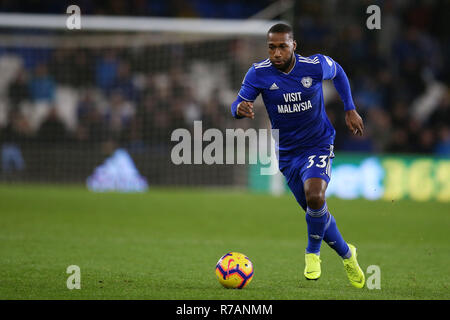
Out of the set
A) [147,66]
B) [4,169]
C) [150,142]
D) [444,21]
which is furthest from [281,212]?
[444,21]

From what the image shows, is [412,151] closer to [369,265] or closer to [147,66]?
[147,66]

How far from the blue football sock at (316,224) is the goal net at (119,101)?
9776mm

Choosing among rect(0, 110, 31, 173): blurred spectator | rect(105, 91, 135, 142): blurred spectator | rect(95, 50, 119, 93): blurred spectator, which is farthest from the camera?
rect(95, 50, 119, 93): blurred spectator

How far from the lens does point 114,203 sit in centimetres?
1401

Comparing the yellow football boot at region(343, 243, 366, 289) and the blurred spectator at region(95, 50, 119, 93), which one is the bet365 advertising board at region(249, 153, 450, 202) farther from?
the yellow football boot at region(343, 243, 366, 289)

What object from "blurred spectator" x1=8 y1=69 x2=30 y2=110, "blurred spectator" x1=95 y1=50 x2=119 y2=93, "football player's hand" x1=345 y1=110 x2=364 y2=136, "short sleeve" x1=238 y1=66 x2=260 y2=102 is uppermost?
"blurred spectator" x1=95 y1=50 x2=119 y2=93

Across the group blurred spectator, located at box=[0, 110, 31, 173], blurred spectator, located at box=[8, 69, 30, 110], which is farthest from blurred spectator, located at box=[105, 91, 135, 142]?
blurred spectator, located at box=[8, 69, 30, 110]

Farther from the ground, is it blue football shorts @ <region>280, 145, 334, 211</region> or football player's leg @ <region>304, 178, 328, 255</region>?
blue football shorts @ <region>280, 145, 334, 211</region>

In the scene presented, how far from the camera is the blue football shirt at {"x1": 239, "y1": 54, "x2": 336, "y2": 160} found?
21.6 feet

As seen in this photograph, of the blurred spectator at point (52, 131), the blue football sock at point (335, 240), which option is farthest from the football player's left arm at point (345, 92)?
the blurred spectator at point (52, 131)

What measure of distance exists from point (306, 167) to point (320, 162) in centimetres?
14

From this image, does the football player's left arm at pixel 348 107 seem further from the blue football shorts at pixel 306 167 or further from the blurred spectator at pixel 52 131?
the blurred spectator at pixel 52 131

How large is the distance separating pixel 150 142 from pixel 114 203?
329 cm

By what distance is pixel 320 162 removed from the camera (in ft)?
21.3
